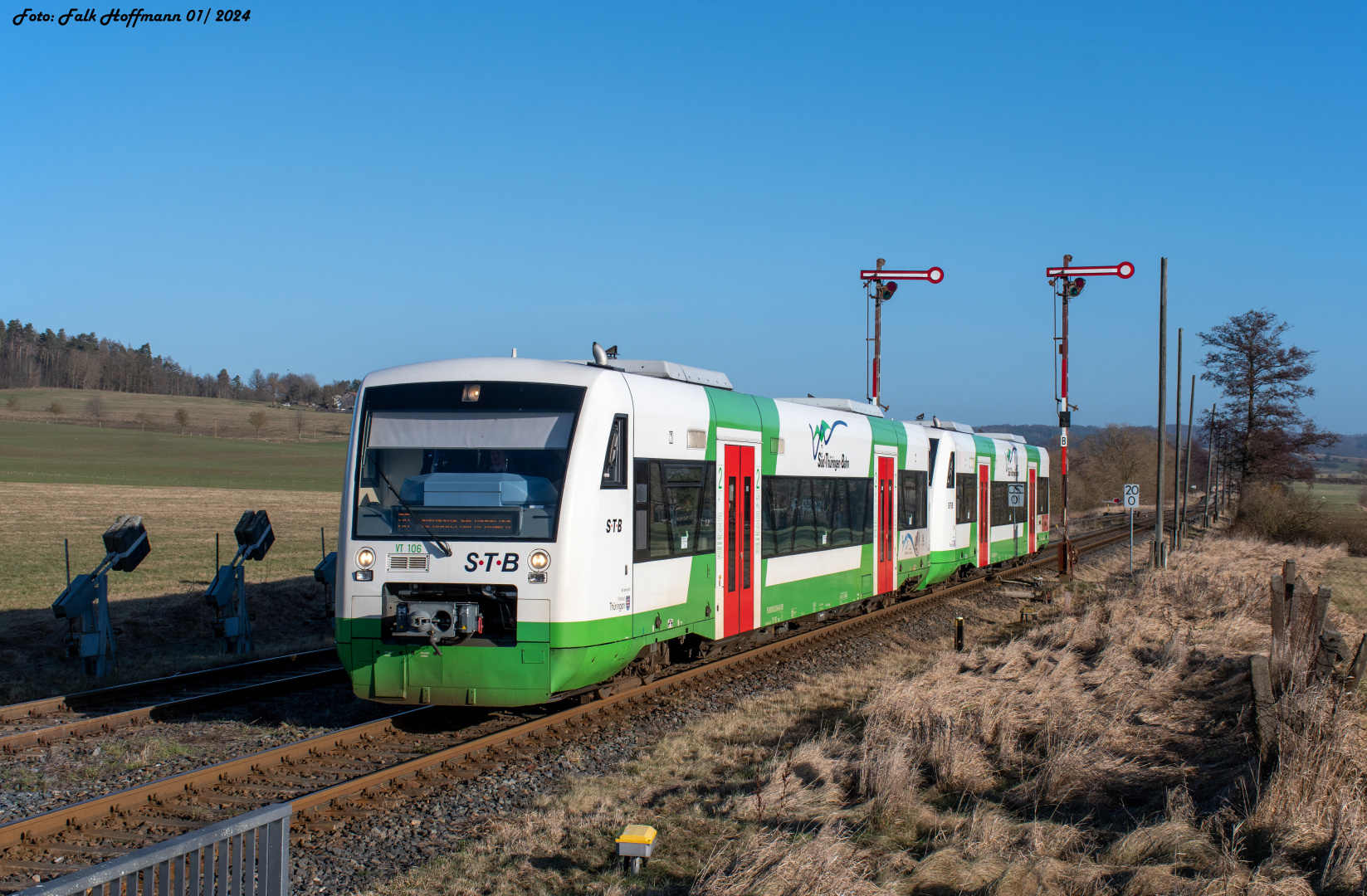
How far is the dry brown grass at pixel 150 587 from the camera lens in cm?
1428

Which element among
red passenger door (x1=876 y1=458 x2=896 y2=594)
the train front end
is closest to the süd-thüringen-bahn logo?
red passenger door (x1=876 y1=458 x2=896 y2=594)

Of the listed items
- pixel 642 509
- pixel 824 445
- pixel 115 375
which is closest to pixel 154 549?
pixel 824 445

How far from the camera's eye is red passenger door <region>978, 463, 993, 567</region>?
2366 centimetres

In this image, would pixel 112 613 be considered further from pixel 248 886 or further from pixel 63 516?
pixel 63 516

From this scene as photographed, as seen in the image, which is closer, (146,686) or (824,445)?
(146,686)

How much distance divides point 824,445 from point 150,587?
41.4ft

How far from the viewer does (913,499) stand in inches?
768

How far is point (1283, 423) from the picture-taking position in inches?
1951

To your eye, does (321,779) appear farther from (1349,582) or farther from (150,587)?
(1349,582)

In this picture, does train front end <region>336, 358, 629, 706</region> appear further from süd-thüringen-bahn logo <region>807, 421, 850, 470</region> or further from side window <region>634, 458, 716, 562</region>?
süd-thüringen-bahn logo <region>807, 421, 850, 470</region>

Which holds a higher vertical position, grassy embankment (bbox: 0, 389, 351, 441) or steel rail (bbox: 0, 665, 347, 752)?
grassy embankment (bbox: 0, 389, 351, 441)

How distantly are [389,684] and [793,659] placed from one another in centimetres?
632

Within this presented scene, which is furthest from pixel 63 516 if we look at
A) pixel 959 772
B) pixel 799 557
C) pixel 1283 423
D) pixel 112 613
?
pixel 1283 423

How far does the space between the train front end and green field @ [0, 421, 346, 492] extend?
154ft
